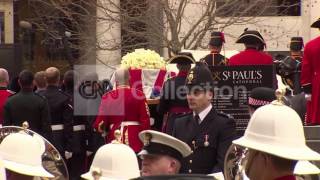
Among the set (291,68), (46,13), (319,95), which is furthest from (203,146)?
(46,13)

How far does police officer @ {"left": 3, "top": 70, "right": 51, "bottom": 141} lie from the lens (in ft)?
38.5

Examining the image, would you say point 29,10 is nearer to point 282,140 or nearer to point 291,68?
point 291,68

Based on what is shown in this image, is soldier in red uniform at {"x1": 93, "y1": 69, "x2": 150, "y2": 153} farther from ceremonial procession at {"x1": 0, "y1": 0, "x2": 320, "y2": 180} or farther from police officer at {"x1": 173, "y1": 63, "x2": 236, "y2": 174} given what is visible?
police officer at {"x1": 173, "y1": 63, "x2": 236, "y2": 174}

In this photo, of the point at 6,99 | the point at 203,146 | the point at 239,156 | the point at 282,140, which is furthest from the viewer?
the point at 6,99

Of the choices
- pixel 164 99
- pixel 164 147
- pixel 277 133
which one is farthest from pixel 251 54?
pixel 277 133

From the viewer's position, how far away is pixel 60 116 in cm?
1300

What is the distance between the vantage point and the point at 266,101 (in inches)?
324

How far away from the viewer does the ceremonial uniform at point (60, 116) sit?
504 inches

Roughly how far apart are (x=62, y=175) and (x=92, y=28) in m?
18.2

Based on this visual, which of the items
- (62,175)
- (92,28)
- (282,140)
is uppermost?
(92,28)

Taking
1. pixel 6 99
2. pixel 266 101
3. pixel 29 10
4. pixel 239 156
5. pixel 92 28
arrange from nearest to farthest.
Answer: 1. pixel 239 156
2. pixel 266 101
3. pixel 6 99
4. pixel 92 28
5. pixel 29 10

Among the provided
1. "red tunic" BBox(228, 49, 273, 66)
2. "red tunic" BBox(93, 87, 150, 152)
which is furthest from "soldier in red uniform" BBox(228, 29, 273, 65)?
"red tunic" BBox(93, 87, 150, 152)

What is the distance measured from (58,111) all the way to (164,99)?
202 centimetres

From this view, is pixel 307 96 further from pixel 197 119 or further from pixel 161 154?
pixel 161 154
